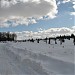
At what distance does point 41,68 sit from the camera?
10516 millimetres

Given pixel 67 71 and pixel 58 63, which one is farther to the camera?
pixel 58 63

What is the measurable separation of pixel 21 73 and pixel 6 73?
79 centimetres

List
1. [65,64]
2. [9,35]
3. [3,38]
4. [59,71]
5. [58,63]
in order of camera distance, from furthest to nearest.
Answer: [9,35] < [3,38] < [58,63] < [65,64] < [59,71]

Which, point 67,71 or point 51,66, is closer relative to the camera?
point 67,71

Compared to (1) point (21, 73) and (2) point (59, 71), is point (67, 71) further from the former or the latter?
(1) point (21, 73)

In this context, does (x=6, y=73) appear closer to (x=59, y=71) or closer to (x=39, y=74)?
(x=39, y=74)

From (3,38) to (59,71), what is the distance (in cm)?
15263

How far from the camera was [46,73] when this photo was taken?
9.38 meters

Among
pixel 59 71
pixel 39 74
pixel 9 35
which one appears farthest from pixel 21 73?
pixel 9 35

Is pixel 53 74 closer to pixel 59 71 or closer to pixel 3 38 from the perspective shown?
pixel 59 71

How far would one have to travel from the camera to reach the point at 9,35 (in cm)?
17562

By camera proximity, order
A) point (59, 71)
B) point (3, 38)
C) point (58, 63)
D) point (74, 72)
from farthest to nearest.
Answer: point (3, 38) → point (58, 63) → point (59, 71) → point (74, 72)

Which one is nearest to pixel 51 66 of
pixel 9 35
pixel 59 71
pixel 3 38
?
pixel 59 71

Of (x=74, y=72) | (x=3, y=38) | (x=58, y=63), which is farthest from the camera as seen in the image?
(x=3, y=38)
